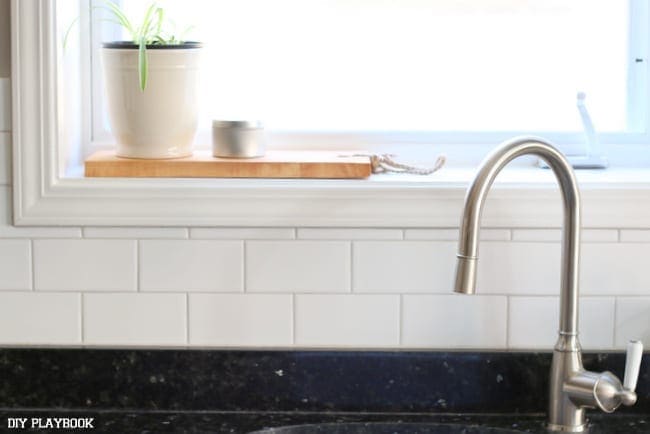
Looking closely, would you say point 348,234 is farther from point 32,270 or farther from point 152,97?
point 32,270

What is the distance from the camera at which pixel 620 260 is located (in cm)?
171

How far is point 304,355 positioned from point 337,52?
53cm

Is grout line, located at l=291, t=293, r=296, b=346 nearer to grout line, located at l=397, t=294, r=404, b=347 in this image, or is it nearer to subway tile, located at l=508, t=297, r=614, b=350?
grout line, located at l=397, t=294, r=404, b=347

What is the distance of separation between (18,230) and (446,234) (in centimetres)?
65

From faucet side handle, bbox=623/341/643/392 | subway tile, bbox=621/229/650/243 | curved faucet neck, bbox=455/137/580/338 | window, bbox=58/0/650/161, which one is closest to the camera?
curved faucet neck, bbox=455/137/580/338

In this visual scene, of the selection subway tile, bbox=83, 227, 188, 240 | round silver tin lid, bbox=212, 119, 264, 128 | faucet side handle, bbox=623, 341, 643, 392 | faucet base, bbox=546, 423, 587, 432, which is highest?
round silver tin lid, bbox=212, 119, 264, 128

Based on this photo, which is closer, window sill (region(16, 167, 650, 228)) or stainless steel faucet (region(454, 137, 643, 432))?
stainless steel faucet (region(454, 137, 643, 432))

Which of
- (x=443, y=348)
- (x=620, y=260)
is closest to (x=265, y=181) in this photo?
(x=443, y=348)

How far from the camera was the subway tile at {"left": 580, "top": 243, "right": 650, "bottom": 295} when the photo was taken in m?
1.70

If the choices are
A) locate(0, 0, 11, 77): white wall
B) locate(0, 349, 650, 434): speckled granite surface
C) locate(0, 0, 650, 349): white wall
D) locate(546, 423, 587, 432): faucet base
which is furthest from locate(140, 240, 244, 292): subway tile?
locate(546, 423, 587, 432): faucet base

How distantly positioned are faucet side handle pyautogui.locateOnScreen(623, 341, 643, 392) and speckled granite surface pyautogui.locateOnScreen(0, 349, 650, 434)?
117 mm

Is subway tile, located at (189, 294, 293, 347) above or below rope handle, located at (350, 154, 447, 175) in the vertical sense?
below

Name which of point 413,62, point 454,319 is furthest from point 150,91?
point 454,319

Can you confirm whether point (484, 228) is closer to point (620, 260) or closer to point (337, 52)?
point (620, 260)
